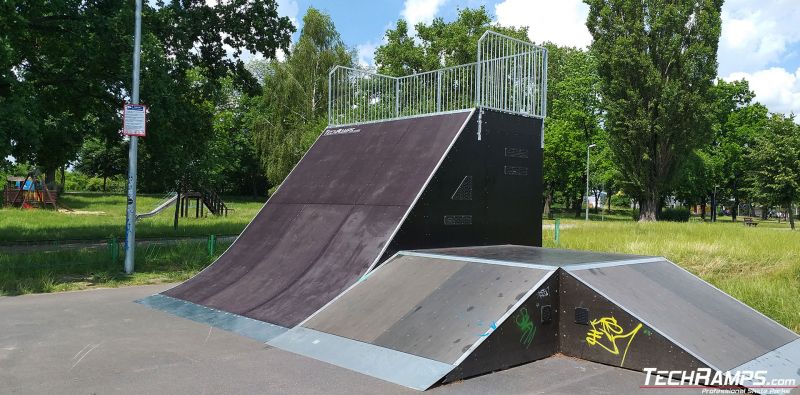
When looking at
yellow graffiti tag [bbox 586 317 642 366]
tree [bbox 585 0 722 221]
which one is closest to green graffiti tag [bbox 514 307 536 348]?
yellow graffiti tag [bbox 586 317 642 366]

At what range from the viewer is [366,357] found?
18.6ft

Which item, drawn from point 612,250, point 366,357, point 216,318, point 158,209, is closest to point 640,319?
point 366,357

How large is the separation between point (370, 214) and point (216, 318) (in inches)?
107

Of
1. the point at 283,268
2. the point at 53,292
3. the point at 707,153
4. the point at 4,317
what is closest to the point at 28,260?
the point at 53,292

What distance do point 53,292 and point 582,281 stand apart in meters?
9.27

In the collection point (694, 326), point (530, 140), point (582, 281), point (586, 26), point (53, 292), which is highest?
point (586, 26)

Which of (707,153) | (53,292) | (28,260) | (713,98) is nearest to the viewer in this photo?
(53,292)

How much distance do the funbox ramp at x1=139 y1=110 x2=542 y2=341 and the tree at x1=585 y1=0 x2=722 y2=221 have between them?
28.1 m

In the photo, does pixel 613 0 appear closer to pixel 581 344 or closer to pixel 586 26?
→ pixel 586 26

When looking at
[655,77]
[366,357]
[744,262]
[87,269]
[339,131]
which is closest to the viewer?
[366,357]

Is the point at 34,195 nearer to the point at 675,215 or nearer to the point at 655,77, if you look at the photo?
the point at 655,77

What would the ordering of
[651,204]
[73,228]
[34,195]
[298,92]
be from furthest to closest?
[298,92] → [651,204] → [34,195] → [73,228]

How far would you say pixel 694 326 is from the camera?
18.7 feet

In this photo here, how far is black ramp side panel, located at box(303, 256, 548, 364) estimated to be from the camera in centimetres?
555
